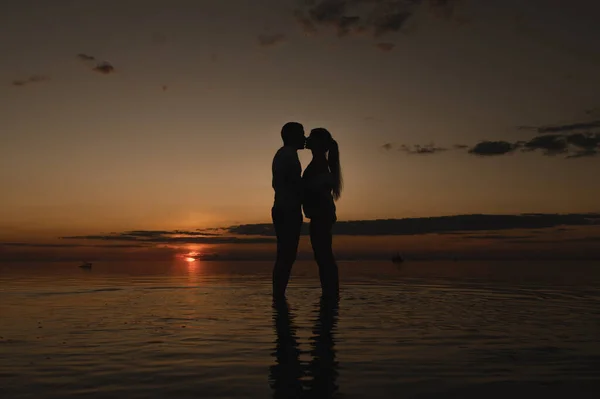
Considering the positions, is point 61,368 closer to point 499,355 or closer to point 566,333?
point 499,355

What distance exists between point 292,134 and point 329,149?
116cm

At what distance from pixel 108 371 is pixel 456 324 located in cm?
541

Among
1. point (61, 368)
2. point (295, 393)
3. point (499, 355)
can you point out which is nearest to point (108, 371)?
point (61, 368)

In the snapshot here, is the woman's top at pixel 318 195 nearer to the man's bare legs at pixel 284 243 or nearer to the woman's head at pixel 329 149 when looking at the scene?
the woman's head at pixel 329 149

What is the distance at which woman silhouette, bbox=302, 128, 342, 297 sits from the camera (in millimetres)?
13680

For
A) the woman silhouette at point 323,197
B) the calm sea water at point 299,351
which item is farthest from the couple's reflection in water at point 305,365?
the woman silhouette at point 323,197

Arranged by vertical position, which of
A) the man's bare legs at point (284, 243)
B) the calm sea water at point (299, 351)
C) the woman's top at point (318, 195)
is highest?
the woman's top at point (318, 195)

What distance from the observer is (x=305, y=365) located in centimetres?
574

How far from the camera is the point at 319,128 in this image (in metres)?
14.0

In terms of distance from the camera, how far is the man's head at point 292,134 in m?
13.3

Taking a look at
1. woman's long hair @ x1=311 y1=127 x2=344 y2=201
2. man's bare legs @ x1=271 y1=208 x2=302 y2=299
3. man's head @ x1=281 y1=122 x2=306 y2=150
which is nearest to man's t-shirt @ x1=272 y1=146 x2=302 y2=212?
man's bare legs @ x1=271 y1=208 x2=302 y2=299

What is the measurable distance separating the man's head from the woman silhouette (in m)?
0.45

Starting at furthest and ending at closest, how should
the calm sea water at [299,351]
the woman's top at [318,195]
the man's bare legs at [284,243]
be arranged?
the woman's top at [318,195] → the man's bare legs at [284,243] → the calm sea water at [299,351]

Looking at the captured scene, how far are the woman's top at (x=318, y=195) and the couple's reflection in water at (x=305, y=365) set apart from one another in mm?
4594
